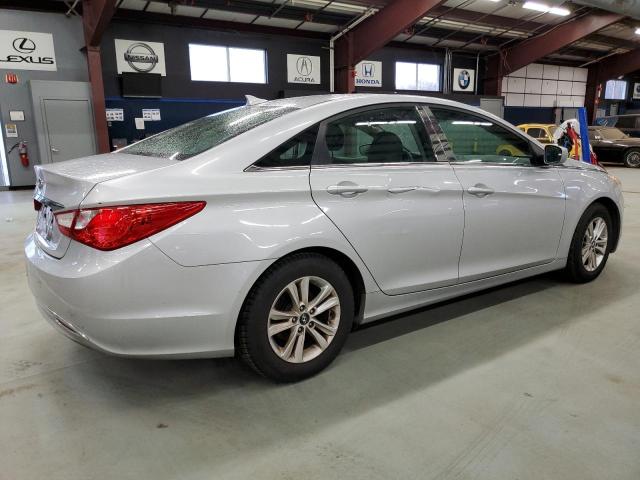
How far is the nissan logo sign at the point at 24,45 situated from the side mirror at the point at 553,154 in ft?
35.7

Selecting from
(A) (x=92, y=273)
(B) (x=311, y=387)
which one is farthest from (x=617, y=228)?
(A) (x=92, y=273)

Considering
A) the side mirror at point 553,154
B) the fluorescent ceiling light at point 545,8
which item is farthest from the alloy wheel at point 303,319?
the fluorescent ceiling light at point 545,8

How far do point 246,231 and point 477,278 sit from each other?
1467mm

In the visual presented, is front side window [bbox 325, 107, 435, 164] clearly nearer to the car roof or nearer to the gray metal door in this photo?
the car roof

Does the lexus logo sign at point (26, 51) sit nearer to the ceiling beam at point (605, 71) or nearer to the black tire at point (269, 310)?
the black tire at point (269, 310)

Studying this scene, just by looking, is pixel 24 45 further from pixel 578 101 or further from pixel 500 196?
pixel 578 101

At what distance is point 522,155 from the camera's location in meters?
2.95

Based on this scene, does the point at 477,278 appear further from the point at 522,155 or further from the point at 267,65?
the point at 267,65

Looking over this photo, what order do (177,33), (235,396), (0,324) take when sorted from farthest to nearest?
(177,33), (0,324), (235,396)

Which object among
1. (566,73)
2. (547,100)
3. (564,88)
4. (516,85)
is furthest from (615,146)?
(566,73)

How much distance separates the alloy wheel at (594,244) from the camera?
334 centimetres

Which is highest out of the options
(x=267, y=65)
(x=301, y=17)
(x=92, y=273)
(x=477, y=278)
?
(x=301, y=17)

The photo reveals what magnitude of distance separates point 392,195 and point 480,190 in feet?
2.03

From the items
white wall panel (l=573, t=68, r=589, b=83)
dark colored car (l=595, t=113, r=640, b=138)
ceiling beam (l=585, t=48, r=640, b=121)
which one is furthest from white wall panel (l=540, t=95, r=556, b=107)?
dark colored car (l=595, t=113, r=640, b=138)
